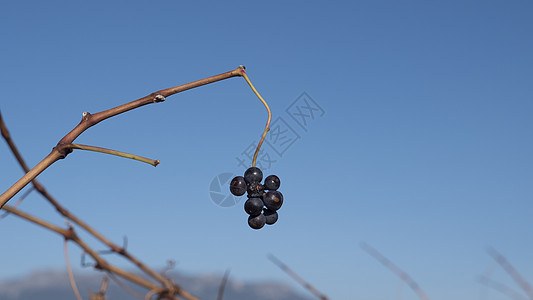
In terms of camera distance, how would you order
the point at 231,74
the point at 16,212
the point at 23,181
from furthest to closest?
the point at 16,212
the point at 231,74
the point at 23,181

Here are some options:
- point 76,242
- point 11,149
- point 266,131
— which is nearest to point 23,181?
point 11,149

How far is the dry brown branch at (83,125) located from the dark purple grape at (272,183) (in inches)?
21.1

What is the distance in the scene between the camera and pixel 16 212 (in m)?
1.55

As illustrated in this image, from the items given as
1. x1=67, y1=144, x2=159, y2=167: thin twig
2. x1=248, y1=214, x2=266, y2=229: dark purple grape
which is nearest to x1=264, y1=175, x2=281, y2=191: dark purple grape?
x1=248, y1=214, x2=266, y2=229: dark purple grape

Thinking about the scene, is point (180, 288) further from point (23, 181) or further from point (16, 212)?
point (23, 181)

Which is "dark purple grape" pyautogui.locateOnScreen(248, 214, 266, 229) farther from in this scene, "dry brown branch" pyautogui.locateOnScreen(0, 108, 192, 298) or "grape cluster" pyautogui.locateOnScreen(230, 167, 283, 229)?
"dry brown branch" pyautogui.locateOnScreen(0, 108, 192, 298)

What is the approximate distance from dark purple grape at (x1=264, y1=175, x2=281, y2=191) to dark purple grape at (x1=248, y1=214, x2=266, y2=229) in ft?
0.34

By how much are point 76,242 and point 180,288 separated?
347 mm

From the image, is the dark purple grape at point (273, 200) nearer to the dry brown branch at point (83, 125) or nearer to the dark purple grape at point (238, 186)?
the dark purple grape at point (238, 186)

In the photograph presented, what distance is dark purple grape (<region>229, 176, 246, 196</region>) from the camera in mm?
1764

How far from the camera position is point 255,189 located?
5.75 ft

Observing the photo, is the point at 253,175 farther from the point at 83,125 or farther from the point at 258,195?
the point at 83,125

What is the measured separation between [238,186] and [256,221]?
0.42 feet

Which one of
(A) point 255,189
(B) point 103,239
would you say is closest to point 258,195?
(A) point 255,189
